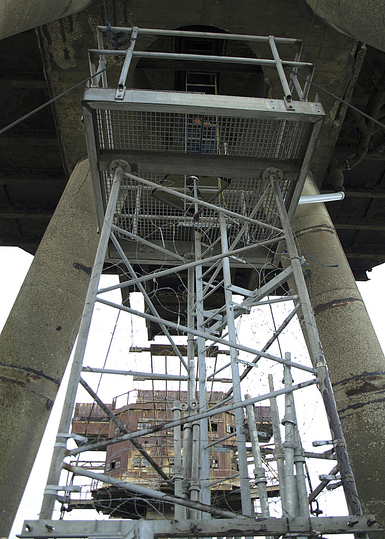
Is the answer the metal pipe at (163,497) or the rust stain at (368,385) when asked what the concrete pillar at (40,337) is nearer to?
the metal pipe at (163,497)

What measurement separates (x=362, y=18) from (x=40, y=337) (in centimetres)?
616

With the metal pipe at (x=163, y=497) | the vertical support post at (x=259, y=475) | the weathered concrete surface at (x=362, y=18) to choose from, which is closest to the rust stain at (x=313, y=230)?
the weathered concrete surface at (x=362, y=18)

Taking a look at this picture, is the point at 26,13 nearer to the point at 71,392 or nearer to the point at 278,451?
the point at 71,392

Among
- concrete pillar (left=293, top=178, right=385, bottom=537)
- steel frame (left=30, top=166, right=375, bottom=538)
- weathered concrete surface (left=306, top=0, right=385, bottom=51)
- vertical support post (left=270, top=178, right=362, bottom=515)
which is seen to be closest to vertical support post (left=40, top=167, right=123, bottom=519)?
steel frame (left=30, top=166, right=375, bottom=538)

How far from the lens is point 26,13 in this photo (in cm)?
569

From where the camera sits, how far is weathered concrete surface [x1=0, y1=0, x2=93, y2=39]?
17.2ft

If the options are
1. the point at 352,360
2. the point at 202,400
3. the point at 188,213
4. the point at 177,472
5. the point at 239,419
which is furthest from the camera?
the point at 188,213

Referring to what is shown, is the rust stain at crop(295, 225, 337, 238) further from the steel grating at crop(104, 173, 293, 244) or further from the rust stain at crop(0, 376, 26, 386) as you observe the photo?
the rust stain at crop(0, 376, 26, 386)

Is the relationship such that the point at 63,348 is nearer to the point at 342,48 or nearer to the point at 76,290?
the point at 76,290

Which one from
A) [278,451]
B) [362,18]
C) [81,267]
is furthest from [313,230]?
[278,451]

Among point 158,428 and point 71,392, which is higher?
point 71,392

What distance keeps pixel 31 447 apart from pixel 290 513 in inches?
159

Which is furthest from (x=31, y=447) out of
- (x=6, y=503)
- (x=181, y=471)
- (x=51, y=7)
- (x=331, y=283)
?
(x=51, y=7)

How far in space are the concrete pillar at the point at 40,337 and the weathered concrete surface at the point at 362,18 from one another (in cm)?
527
